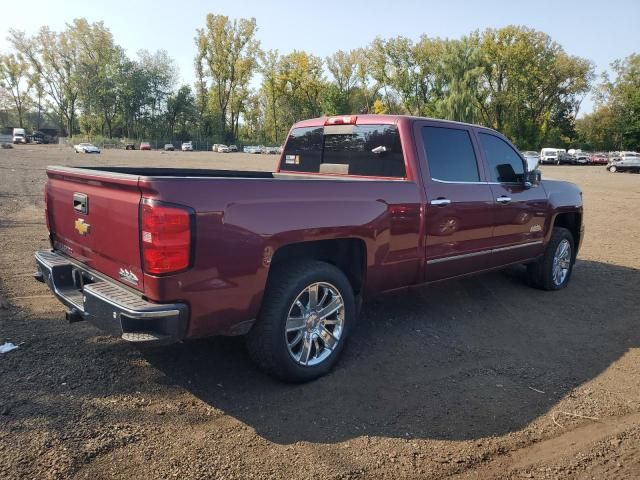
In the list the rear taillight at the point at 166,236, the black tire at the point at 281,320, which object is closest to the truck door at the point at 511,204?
the black tire at the point at 281,320

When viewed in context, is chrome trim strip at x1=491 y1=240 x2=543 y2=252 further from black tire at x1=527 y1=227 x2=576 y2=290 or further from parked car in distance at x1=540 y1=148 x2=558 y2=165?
parked car in distance at x1=540 y1=148 x2=558 y2=165

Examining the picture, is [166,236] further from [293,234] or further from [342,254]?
[342,254]

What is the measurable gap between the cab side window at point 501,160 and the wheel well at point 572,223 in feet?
4.58

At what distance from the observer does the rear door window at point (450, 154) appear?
4.60 meters

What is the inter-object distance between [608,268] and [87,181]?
733 centimetres

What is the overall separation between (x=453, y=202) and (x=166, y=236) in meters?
2.69

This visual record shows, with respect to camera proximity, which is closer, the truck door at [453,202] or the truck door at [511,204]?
the truck door at [453,202]

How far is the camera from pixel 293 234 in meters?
3.45

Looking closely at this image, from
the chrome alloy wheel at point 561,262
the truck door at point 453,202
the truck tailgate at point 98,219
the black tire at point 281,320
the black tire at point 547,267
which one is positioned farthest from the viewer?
the chrome alloy wheel at point 561,262

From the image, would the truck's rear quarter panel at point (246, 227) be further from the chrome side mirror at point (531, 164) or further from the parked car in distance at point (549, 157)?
the parked car in distance at point (549, 157)

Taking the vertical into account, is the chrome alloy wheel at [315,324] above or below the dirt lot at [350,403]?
above

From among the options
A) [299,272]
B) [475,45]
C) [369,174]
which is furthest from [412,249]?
[475,45]

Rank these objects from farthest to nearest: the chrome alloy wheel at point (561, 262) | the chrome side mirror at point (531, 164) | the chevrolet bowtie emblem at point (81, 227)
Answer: the chrome alloy wheel at point (561, 262)
the chrome side mirror at point (531, 164)
the chevrolet bowtie emblem at point (81, 227)

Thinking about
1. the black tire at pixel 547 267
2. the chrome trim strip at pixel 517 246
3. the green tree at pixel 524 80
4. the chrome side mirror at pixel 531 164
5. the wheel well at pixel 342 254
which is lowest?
the black tire at pixel 547 267
